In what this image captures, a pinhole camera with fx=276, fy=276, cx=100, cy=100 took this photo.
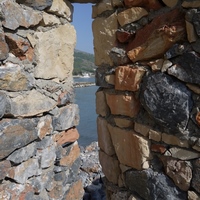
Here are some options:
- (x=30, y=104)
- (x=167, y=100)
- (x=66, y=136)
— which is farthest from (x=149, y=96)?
(x=66, y=136)

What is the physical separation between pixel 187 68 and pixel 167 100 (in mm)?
135

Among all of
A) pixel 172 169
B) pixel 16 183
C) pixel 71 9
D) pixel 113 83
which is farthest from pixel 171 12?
pixel 16 183

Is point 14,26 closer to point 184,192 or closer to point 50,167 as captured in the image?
point 50,167

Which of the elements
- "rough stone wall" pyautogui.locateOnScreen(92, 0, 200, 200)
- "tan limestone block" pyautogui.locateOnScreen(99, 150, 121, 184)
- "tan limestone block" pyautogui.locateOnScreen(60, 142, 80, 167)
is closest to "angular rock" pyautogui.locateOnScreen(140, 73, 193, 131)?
"rough stone wall" pyautogui.locateOnScreen(92, 0, 200, 200)

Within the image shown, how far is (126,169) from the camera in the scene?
47.3 inches

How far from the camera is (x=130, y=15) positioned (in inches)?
44.2

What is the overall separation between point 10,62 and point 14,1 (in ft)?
1.01

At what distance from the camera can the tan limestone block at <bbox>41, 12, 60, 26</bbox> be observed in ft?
5.10

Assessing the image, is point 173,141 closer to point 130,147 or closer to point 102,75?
point 130,147

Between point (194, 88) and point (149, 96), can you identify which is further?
point (149, 96)

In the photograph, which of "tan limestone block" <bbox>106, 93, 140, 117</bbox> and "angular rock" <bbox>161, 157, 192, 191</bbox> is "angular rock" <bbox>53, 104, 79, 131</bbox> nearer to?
"tan limestone block" <bbox>106, 93, 140, 117</bbox>

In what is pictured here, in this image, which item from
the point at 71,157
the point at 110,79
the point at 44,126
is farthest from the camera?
the point at 71,157

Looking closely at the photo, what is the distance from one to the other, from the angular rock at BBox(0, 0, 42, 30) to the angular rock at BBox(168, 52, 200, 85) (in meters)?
0.84

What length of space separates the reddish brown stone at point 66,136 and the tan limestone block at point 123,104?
63cm
